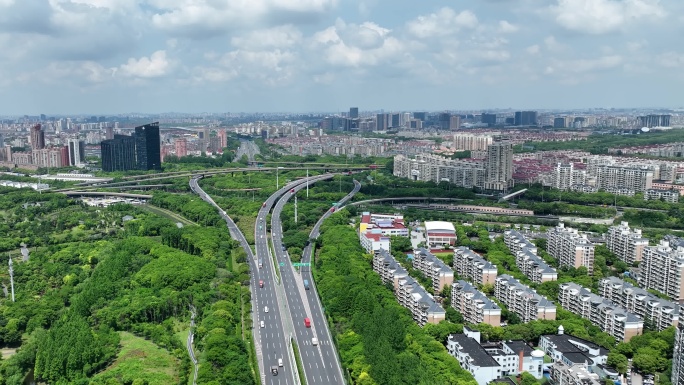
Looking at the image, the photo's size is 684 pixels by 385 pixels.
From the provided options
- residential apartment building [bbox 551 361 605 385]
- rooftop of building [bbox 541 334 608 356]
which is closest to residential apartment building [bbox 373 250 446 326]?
rooftop of building [bbox 541 334 608 356]

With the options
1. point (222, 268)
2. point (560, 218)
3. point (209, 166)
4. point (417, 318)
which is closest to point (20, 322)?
point (222, 268)

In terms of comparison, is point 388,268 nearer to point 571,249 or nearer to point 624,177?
point 571,249

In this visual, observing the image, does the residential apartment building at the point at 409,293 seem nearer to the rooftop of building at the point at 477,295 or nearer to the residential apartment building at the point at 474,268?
the rooftop of building at the point at 477,295

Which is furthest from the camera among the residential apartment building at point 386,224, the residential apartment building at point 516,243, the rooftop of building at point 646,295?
the residential apartment building at point 386,224

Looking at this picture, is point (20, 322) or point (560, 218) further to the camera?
point (560, 218)

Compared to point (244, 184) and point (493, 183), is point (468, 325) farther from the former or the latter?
point (244, 184)

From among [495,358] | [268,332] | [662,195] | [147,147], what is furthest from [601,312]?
[147,147]

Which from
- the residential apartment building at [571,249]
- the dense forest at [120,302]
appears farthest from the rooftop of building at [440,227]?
the dense forest at [120,302]
